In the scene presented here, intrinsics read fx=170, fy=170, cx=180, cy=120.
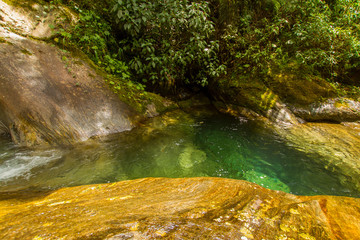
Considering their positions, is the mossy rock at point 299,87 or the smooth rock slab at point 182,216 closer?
the smooth rock slab at point 182,216

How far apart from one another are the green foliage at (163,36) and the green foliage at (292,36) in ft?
3.87

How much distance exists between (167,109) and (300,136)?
13.2ft

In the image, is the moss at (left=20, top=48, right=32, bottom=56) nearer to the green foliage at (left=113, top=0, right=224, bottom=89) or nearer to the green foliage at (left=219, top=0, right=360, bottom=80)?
the green foliage at (left=113, top=0, right=224, bottom=89)

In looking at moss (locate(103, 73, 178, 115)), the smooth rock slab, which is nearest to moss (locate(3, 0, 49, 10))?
moss (locate(103, 73, 178, 115))

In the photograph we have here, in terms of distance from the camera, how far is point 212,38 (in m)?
6.45

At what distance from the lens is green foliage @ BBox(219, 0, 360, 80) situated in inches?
224

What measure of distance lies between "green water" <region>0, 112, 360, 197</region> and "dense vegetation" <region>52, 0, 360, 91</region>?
246 centimetres

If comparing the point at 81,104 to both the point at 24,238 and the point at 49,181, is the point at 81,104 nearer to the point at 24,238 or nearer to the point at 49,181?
the point at 49,181

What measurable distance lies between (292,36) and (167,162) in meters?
6.54

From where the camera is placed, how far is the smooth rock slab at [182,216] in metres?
1.16

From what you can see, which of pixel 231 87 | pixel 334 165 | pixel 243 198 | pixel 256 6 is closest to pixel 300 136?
pixel 334 165

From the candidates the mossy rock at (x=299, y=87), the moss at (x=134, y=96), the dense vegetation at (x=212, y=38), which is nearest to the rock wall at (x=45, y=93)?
the moss at (x=134, y=96)

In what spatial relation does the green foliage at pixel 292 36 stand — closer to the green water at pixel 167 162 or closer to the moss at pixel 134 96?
the green water at pixel 167 162

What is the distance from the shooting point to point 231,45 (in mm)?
6410
